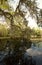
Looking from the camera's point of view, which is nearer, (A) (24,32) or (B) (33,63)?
(B) (33,63)

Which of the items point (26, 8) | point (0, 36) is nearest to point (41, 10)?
point (26, 8)

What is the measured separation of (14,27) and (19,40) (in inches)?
282

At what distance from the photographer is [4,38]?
2027 cm

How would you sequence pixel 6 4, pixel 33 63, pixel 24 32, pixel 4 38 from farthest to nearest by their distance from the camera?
1. pixel 4 38
2. pixel 24 32
3. pixel 6 4
4. pixel 33 63

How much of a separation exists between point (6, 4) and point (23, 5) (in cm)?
139

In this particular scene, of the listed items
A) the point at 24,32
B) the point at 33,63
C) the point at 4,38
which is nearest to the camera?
the point at 33,63

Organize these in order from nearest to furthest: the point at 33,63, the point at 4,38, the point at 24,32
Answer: the point at 33,63 < the point at 24,32 < the point at 4,38

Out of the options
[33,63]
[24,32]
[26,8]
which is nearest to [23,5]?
[26,8]

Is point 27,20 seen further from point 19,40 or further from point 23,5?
point 19,40

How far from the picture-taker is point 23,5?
13977 millimetres

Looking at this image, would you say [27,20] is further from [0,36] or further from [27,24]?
[0,36]

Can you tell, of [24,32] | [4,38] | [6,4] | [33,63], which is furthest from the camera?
[4,38]

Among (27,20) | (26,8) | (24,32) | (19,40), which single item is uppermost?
(26,8)

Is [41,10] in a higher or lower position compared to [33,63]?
higher
